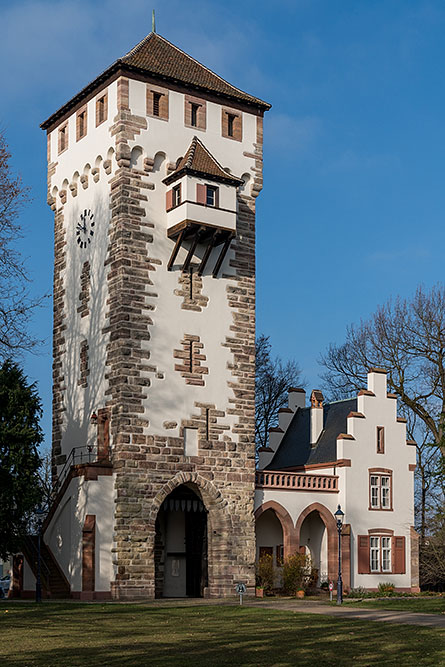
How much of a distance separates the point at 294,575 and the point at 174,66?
18.6 meters

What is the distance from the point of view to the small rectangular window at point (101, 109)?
110 ft

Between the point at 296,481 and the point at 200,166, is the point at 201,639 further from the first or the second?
the point at 296,481

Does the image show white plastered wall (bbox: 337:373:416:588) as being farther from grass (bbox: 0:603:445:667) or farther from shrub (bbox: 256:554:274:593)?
grass (bbox: 0:603:445:667)

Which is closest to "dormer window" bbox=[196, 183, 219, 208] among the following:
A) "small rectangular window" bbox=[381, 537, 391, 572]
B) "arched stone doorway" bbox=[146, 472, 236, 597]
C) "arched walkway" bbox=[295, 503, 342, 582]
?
"arched stone doorway" bbox=[146, 472, 236, 597]

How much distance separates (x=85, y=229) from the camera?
3469cm

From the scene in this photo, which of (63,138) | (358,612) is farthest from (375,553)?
(63,138)

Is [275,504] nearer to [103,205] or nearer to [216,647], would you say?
[103,205]

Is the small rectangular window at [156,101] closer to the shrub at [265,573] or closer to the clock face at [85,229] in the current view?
the clock face at [85,229]

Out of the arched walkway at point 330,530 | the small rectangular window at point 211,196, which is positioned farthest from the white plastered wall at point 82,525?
the small rectangular window at point 211,196

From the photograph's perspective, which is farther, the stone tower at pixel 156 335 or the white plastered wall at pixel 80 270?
the white plastered wall at pixel 80 270

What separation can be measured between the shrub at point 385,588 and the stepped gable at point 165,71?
1892 centimetres

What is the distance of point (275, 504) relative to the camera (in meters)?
36.2

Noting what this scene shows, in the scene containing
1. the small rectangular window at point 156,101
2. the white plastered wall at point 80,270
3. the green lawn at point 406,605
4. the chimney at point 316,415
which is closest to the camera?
the green lawn at point 406,605

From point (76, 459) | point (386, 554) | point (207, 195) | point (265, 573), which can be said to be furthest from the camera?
point (386, 554)
